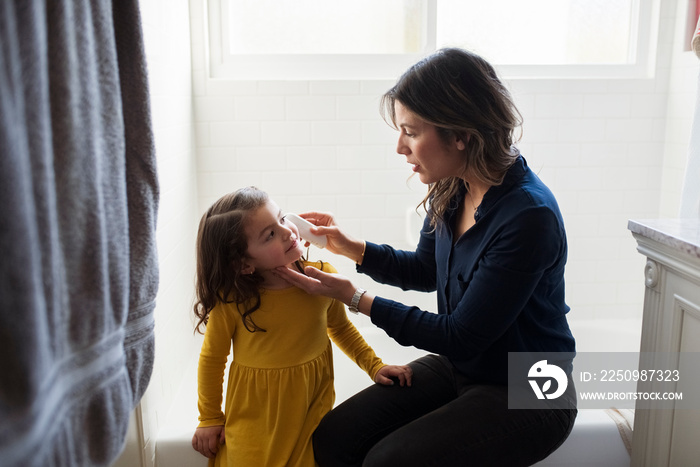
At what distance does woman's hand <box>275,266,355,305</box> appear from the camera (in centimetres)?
136

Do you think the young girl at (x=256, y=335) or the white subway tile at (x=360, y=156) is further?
the white subway tile at (x=360, y=156)

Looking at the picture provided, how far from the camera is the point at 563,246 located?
1381 mm

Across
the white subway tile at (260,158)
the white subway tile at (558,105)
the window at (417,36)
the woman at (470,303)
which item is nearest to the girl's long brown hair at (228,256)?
the woman at (470,303)

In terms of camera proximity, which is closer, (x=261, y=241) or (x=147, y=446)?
(x=261, y=241)

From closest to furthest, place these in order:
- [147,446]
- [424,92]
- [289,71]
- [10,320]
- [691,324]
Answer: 1. [10,320]
2. [691,324]
3. [424,92]
4. [147,446]
5. [289,71]

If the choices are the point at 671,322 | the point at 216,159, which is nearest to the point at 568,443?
the point at 671,322

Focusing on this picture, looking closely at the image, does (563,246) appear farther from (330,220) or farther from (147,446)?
(147,446)

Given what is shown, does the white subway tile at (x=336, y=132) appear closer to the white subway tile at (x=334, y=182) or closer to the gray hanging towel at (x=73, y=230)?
the white subway tile at (x=334, y=182)

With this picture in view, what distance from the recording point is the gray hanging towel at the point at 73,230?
53 cm

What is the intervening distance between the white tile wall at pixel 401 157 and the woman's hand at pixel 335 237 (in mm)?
660

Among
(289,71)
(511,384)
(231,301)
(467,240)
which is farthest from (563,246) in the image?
(289,71)

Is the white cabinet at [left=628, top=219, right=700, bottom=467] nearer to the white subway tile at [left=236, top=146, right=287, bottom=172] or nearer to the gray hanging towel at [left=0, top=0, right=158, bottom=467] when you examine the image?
the gray hanging towel at [left=0, top=0, right=158, bottom=467]

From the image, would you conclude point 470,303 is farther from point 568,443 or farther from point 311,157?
point 311,157

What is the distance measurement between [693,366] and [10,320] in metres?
1.24
